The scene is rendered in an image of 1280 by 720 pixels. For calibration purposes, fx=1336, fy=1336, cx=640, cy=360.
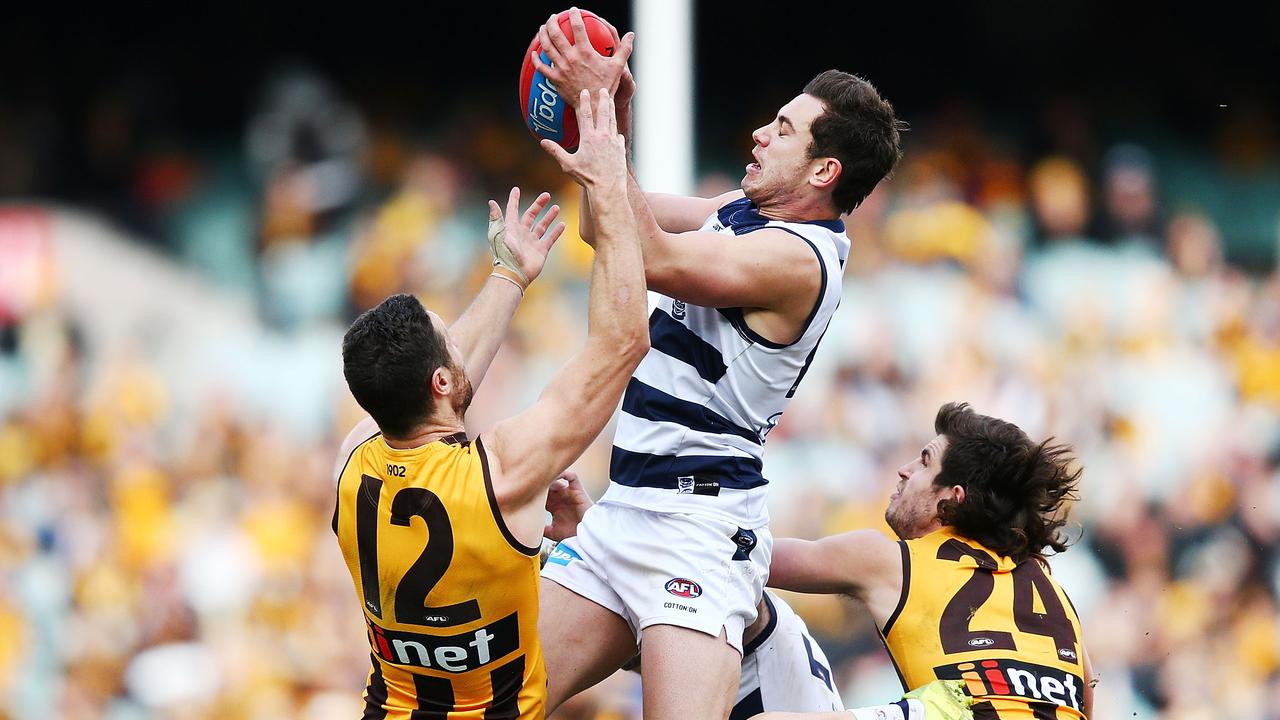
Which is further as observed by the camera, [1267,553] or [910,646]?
[1267,553]

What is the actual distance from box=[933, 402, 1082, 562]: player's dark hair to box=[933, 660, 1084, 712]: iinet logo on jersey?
1.32 ft

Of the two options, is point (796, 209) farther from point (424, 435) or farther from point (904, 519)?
point (424, 435)

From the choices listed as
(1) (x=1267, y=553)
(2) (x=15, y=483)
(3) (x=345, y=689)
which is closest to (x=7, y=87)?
(2) (x=15, y=483)

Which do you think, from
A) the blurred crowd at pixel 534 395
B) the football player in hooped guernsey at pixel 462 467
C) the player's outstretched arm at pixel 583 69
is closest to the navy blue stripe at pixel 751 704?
the football player in hooped guernsey at pixel 462 467

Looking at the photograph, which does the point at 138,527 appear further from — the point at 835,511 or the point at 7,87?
the point at 835,511

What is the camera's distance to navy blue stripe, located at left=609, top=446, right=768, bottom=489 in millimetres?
3928

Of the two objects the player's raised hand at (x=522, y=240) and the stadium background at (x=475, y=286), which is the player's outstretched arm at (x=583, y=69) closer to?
the player's raised hand at (x=522, y=240)

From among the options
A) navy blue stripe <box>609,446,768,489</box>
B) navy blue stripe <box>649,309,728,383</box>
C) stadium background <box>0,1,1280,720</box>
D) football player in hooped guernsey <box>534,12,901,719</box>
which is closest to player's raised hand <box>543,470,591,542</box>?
football player in hooped guernsey <box>534,12,901,719</box>

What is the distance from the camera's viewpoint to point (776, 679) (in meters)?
4.48

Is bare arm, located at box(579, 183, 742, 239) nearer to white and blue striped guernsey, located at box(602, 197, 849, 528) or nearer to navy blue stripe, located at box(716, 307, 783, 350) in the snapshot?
white and blue striped guernsey, located at box(602, 197, 849, 528)

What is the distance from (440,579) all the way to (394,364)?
567mm

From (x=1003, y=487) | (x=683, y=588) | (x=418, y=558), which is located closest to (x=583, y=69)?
(x=418, y=558)

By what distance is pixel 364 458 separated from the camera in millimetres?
3604

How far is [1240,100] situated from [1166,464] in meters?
3.31
